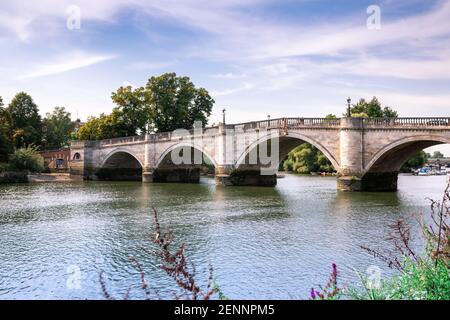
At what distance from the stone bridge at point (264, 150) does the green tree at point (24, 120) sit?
44.1ft

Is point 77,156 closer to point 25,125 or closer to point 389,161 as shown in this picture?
point 25,125

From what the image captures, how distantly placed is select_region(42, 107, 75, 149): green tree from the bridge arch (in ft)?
92.6

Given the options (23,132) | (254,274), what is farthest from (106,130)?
(254,274)

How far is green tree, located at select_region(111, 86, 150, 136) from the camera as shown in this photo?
59.4 meters

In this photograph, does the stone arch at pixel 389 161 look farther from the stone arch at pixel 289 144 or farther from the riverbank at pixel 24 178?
the riverbank at pixel 24 178

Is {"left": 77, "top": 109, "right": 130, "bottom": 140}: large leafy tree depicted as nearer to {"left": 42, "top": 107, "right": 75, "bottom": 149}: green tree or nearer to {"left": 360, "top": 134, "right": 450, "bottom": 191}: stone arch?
{"left": 42, "top": 107, "right": 75, "bottom": 149}: green tree

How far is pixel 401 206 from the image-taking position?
2353cm

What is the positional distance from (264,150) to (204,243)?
1046 inches

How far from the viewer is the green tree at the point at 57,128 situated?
3366 inches

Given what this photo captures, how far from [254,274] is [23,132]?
67.4m

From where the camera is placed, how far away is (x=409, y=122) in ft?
94.2

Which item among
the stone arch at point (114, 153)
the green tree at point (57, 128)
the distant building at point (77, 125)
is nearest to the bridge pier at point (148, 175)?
the stone arch at point (114, 153)

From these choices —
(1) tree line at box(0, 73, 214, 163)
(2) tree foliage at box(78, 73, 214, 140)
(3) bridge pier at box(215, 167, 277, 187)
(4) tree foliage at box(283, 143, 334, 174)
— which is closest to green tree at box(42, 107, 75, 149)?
(1) tree line at box(0, 73, 214, 163)
